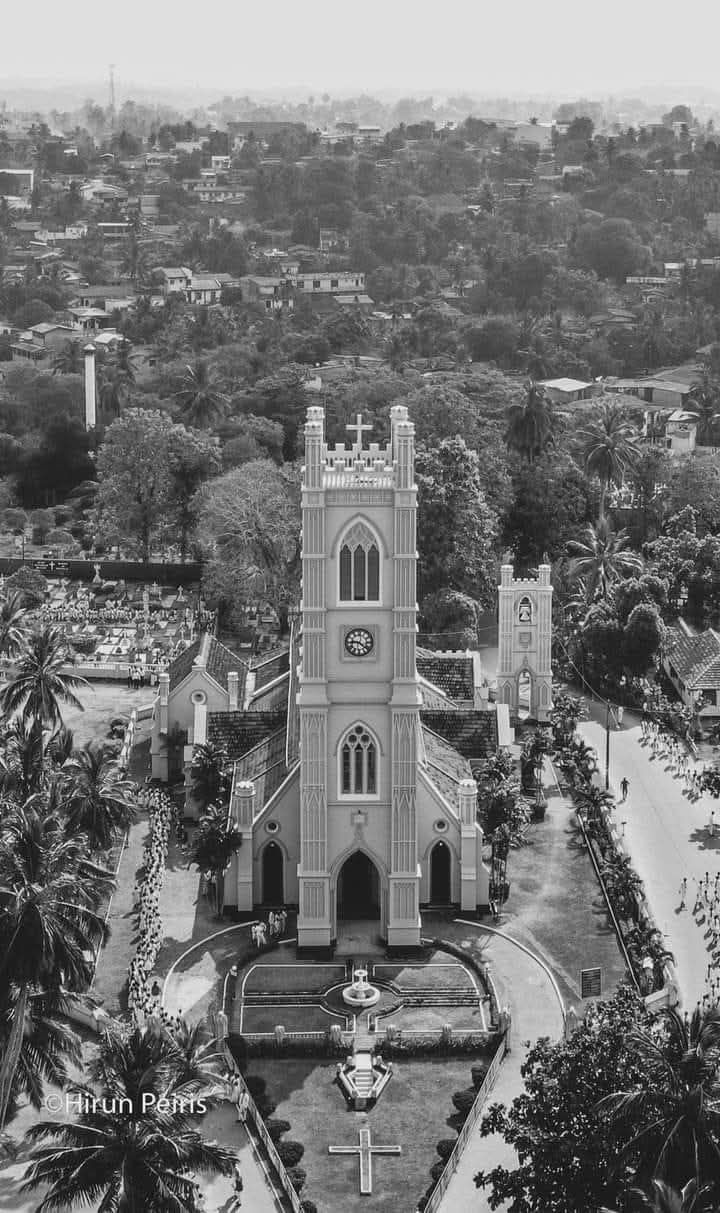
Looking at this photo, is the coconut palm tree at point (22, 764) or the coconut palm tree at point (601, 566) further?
the coconut palm tree at point (601, 566)

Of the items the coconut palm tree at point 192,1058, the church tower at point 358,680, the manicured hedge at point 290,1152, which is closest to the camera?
the coconut palm tree at point 192,1058

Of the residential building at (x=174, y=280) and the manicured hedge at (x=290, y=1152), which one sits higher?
the residential building at (x=174, y=280)

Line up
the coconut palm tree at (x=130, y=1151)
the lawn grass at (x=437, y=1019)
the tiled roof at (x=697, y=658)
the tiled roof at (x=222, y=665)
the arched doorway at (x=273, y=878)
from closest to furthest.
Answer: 1. the coconut palm tree at (x=130, y=1151)
2. the lawn grass at (x=437, y=1019)
3. the arched doorway at (x=273, y=878)
4. the tiled roof at (x=222, y=665)
5. the tiled roof at (x=697, y=658)

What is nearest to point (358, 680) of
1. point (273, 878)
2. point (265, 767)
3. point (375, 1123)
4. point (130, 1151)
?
point (265, 767)

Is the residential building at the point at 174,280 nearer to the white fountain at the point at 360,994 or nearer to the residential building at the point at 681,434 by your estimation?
the residential building at the point at 681,434

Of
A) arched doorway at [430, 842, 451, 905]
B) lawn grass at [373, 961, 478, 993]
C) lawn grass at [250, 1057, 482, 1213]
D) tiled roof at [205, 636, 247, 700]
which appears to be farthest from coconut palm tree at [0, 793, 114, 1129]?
tiled roof at [205, 636, 247, 700]

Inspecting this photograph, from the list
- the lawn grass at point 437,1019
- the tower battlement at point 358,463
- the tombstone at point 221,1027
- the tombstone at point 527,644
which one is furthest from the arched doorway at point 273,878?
the tombstone at point 527,644
